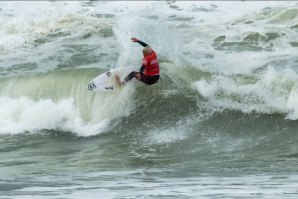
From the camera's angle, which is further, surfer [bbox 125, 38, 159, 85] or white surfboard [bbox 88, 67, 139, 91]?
white surfboard [bbox 88, 67, 139, 91]

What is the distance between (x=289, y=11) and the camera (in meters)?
24.1

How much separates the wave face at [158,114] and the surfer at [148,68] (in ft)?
1.71

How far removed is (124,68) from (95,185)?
5686 millimetres

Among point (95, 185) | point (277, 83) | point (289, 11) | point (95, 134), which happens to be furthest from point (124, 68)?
point (289, 11)

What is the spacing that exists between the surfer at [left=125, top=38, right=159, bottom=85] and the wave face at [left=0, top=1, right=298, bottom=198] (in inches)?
20.5

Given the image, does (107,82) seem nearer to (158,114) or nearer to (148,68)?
(148,68)

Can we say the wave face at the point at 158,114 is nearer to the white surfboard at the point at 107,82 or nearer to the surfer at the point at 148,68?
the white surfboard at the point at 107,82

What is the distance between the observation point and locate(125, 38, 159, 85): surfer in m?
13.2

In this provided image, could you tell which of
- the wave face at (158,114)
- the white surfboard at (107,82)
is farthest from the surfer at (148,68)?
the wave face at (158,114)

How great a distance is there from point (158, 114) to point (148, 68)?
962 millimetres

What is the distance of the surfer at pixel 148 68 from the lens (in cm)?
1321

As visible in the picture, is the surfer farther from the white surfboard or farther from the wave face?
the wave face

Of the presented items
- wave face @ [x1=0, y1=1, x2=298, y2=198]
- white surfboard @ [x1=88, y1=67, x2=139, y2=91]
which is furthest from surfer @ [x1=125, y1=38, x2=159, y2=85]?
wave face @ [x1=0, y1=1, x2=298, y2=198]

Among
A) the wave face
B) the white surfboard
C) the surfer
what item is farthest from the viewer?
the white surfboard
